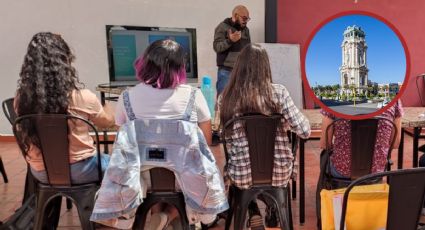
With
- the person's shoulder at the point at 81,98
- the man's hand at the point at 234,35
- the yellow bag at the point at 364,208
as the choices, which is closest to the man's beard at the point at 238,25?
the man's hand at the point at 234,35

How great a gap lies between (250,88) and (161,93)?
1.48 feet

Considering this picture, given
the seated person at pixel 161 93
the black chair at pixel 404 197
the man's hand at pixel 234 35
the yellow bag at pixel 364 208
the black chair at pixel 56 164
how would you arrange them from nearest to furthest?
1. the black chair at pixel 404 197
2. the yellow bag at pixel 364 208
3. the seated person at pixel 161 93
4. the black chair at pixel 56 164
5. the man's hand at pixel 234 35

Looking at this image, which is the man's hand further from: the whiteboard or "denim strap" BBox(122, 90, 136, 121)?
"denim strap" BBox(122, 90, 136, 121)

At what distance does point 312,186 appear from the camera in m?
3.34

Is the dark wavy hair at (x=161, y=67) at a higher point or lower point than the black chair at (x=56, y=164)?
higher

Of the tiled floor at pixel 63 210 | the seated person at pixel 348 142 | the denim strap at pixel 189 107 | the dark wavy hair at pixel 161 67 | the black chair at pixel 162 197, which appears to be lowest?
the tiled floor at pixel 63 210

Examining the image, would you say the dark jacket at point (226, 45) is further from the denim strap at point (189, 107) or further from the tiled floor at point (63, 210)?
the denim strap at point (189, 107)

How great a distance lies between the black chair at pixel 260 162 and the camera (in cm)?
195

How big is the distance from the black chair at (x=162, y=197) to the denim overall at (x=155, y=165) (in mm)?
63

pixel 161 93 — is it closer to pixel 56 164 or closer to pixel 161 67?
pixel 161 67

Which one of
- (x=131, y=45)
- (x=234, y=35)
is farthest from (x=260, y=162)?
(x=234, y=35)

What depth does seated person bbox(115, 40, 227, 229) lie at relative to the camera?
176cm

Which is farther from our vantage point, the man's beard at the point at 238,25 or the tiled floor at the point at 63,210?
the man's beard at the point at 238,25

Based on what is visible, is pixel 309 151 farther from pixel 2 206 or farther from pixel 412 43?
pixel 2 206
